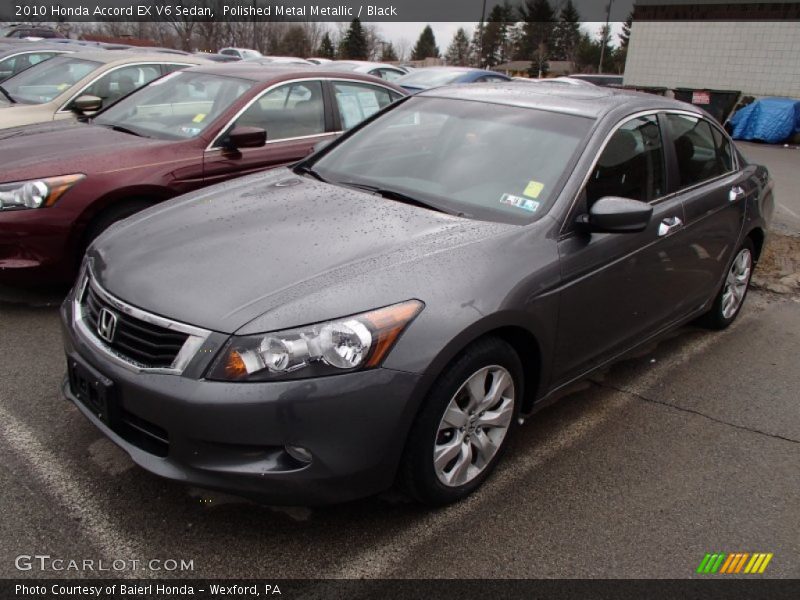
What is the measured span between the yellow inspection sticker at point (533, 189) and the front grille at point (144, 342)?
1639mm

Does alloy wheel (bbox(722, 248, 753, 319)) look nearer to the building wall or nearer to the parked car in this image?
the parked car

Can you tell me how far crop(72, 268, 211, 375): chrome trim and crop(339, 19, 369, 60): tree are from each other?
63.1m

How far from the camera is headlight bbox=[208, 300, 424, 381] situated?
220 cm

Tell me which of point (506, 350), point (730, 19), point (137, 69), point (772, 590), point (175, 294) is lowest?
→ point (772, 590)

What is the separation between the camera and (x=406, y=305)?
237 cm

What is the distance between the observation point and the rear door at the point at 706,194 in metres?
3.85

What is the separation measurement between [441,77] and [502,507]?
1056cm

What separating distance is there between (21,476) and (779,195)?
33.2 feet

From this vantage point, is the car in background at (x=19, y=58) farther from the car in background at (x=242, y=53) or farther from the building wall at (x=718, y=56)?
the car in background at (x=242, y=53)

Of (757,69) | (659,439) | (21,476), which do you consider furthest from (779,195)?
(757,69)

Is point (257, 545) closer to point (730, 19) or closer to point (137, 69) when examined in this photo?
point (137, 69)

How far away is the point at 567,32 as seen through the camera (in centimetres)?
6606

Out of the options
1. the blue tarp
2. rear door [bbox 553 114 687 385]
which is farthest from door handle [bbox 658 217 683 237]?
the blue tarp

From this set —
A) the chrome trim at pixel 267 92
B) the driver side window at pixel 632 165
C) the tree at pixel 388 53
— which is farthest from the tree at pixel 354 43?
the driver side window at pixel 632 165
